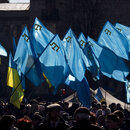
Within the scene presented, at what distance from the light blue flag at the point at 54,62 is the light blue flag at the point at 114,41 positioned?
3491 millimetres

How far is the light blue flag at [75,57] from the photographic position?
54.2ft

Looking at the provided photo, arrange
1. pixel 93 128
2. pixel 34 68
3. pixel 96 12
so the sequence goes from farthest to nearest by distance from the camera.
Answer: pixel 96 12
pixel 34 68
pixel 93 128

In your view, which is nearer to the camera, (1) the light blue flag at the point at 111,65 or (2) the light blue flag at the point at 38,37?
(2) the light blue flag at the point at 38,37

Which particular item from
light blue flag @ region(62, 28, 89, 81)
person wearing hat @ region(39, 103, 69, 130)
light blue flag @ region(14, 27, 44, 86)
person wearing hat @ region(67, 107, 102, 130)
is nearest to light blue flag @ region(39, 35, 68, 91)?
light blue flag @ region(14, 27, 44, 86)

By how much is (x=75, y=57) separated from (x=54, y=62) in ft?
4.41

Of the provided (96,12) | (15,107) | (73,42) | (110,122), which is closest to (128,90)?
(73,42)

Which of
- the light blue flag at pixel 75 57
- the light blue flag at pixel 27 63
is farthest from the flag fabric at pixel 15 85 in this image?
the light blue flag at pixel 75 57

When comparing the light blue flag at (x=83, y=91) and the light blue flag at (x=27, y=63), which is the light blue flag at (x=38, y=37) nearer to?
the light blue flag at (x=27, y=63)

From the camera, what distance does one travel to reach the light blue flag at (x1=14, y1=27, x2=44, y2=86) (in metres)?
15.5

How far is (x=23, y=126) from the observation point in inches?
289

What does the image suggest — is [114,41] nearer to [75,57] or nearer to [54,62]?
[75,57]

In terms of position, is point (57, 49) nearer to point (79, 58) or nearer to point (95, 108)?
point (79, 58)

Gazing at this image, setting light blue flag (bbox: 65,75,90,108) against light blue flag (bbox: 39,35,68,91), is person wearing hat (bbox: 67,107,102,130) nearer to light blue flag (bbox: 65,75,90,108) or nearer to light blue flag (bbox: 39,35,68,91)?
light blue flag (bbox: 65,75,90,108)

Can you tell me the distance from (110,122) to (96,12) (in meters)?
35.0
